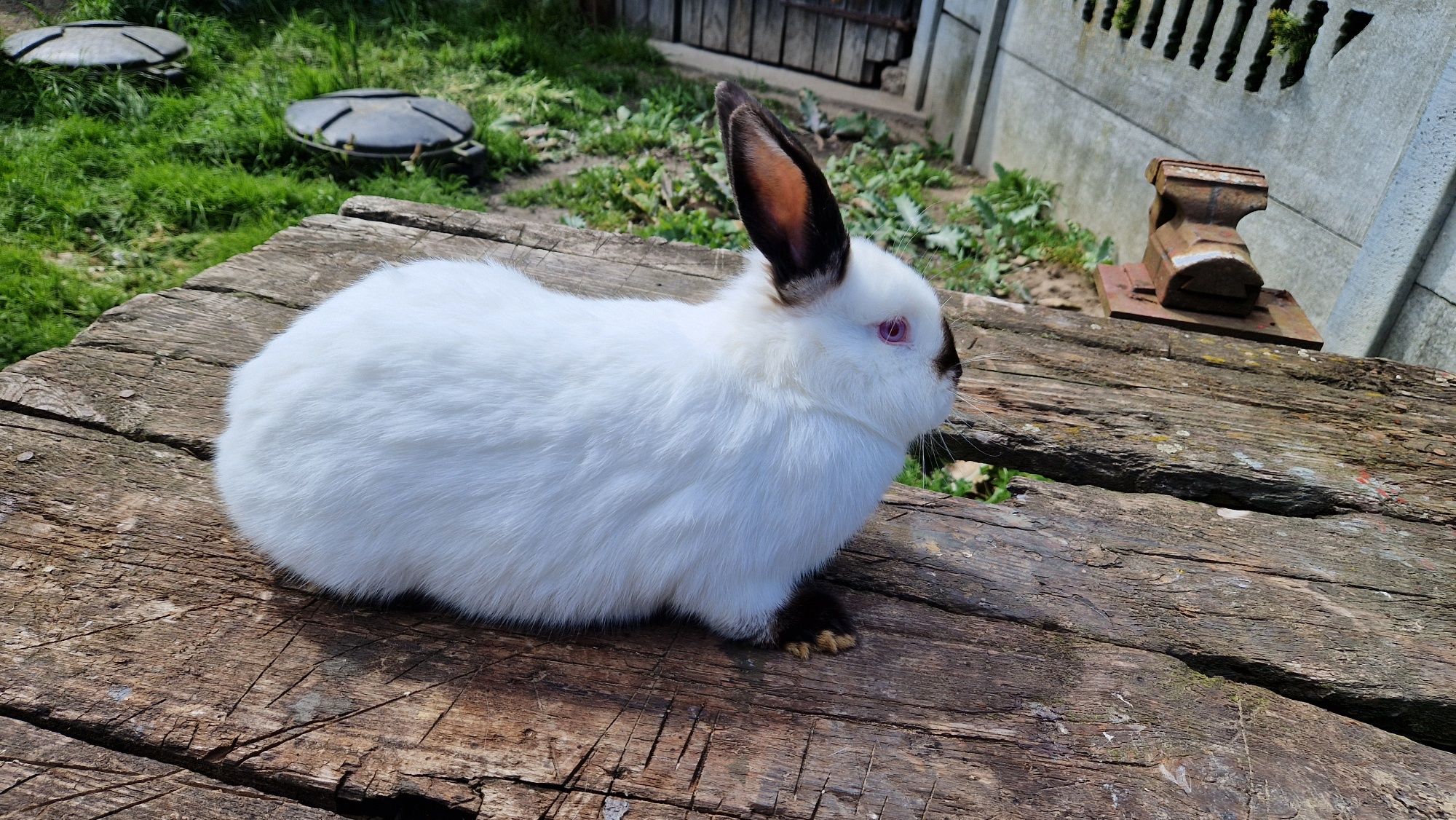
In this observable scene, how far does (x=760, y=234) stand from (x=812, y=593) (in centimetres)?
71

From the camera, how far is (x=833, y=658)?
68.5 inches

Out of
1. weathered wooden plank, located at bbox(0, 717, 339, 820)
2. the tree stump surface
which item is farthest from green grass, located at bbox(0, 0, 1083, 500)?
weathered wooden plank, located at bbox(0, 717, 339, 820)

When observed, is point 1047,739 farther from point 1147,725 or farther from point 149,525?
point 149,525

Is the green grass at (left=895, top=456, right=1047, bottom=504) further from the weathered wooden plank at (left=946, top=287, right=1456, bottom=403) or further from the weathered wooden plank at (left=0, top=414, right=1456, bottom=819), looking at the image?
the weathered wooden plank at (left=0, top=414, right=1456, bottom=819)

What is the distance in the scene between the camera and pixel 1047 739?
1.60m

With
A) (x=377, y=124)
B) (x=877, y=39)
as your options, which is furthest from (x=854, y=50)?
(x=377, y=124)

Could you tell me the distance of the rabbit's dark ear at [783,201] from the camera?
1.57 metres

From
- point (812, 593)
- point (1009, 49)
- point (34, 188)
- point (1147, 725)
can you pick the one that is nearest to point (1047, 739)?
point (1147, 725)

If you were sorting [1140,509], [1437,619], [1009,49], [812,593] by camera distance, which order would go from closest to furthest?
[812,593], [1437,619], [1140,509], [1009,49]

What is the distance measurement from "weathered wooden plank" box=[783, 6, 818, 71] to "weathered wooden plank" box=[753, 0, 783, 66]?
48 millimetres

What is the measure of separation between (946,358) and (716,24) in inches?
300

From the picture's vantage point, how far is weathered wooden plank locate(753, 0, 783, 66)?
27.6 ft

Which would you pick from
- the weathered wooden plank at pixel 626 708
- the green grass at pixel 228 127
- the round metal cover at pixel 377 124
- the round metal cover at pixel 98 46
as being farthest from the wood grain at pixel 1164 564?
the round metal cover at pixel 98 46

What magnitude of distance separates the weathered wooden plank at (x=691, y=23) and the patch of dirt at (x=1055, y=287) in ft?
16.1
